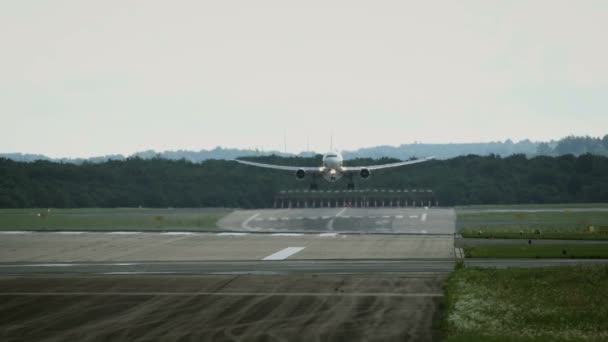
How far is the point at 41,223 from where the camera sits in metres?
74.9

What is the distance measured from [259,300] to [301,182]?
12162 cm

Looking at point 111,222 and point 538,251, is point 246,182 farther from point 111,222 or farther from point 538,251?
point 538,251

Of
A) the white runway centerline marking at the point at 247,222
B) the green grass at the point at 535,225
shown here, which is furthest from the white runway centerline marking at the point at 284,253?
the white runway centerline marking at the point at 247,222

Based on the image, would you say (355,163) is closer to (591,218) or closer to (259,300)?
(591,218)

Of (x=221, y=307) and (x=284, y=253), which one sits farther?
(x=284, y=253)

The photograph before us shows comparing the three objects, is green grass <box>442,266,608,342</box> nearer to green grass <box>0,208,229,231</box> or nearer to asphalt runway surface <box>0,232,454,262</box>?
asphalt runway surface <box>0,232,454,262</box>

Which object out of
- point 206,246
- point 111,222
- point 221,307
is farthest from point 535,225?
point 221,307

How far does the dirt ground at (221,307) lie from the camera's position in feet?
79.2

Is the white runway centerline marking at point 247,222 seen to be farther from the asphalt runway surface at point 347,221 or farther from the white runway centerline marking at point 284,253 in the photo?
the white runway centerline marking at point 284,253

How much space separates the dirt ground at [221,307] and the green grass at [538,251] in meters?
9.74

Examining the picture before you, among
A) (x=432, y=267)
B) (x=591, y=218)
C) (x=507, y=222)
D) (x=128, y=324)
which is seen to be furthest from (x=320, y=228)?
(x=128, y=324)

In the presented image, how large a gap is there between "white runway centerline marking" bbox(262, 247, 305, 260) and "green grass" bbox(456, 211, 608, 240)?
13341mm

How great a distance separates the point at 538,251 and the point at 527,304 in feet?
64.7

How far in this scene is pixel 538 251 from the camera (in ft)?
153
